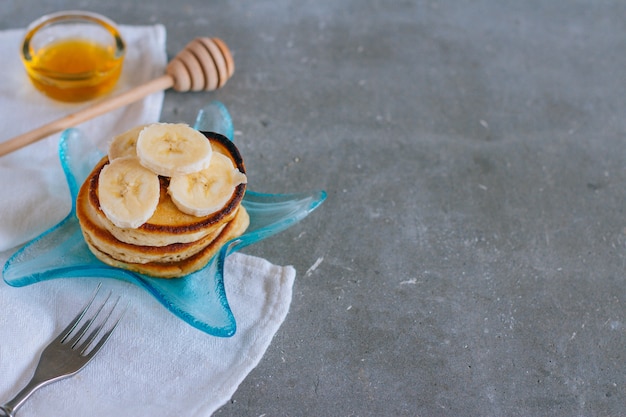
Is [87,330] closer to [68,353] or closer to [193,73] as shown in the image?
[68,353]

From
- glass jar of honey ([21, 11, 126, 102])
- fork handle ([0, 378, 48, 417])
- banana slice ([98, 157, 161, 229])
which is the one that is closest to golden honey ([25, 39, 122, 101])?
glass jar of honey ([21, 11, 126, 102])

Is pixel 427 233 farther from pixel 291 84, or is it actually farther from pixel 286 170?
pixel 291 84

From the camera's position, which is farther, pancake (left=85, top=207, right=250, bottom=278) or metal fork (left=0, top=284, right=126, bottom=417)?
pancake (left=85, top=207, right=250, bottom=278)

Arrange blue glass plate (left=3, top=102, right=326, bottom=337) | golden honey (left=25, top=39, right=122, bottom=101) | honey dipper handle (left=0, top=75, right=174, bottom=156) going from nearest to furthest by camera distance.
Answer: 1. blue glass plate (left=3, top=102, right=326, bottom=337)
2. honey dipper handle (left=0, top=75, right=174, bottom=156)
3. golden honey (left=25, top=39, right=122, bottom=101)

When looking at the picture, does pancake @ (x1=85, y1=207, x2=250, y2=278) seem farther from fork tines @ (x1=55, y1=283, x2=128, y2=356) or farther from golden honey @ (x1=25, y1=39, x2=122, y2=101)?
golden honey @ (x1=25, y1=39, x2=122, y2=101)

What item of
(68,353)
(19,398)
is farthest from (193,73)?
(19,398)

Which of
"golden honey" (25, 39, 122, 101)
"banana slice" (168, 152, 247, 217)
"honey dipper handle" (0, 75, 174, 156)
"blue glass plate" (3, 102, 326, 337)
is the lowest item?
"blue glass plate" (3, 102, 326, 337)

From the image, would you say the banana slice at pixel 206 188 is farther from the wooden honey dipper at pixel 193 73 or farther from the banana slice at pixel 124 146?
the wooden honey dipper at pixel 193 73

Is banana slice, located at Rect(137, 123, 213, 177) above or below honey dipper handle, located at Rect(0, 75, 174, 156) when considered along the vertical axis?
above
